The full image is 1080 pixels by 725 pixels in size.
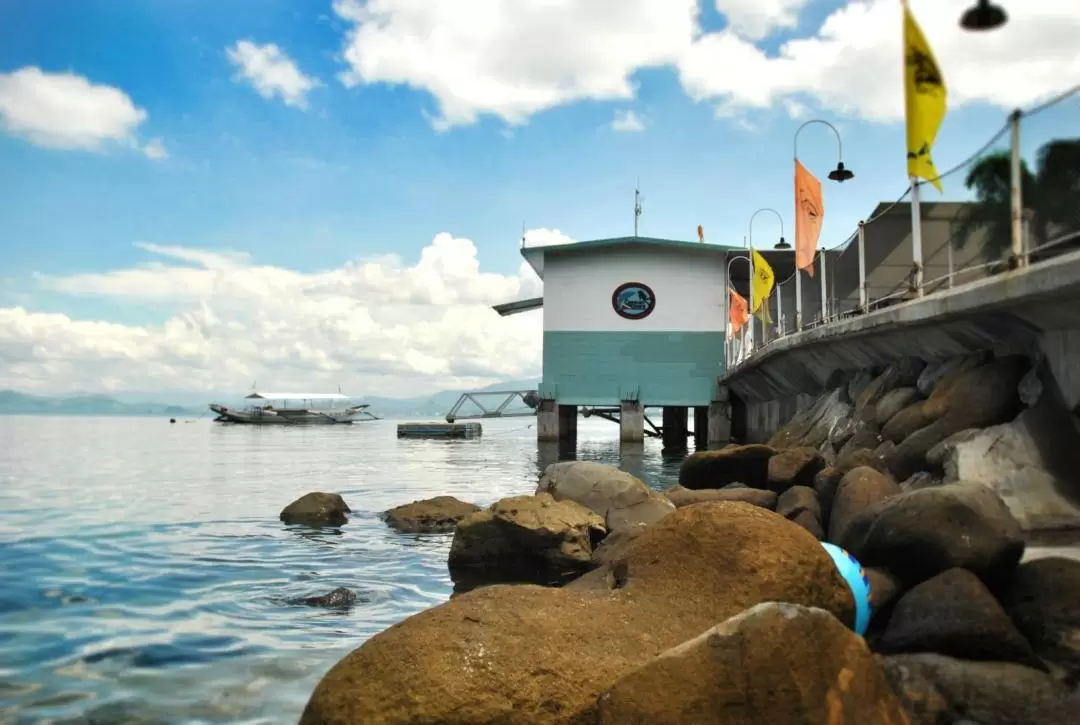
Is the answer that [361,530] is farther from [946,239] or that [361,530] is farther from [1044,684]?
[1044,684]

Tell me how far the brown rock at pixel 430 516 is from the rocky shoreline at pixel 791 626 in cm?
491

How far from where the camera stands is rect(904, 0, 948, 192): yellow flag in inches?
329

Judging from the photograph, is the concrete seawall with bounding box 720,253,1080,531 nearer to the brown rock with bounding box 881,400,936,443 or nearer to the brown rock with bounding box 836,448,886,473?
the brown rock with bounding box 881,400,936,443

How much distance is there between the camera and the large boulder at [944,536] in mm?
5828

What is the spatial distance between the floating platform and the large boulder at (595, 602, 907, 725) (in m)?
46.8

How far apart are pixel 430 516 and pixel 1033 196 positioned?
30.3 feet

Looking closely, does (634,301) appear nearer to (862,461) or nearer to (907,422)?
(907,422)

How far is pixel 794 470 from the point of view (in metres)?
10.5

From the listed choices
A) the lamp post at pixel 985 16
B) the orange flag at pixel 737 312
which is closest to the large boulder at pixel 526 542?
the lamp post at pixel 985 16

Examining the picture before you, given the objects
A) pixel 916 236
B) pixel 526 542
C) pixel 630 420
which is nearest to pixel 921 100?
pixel 916 236

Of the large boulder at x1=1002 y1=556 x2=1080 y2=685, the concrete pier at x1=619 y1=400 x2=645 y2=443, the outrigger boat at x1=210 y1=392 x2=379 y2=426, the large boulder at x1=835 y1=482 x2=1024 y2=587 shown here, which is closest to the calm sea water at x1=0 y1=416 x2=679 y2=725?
the large boulder at x1=835 y1=482 x2=1024 y2=587

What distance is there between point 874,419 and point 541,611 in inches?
315

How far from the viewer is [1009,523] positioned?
5.96 metres

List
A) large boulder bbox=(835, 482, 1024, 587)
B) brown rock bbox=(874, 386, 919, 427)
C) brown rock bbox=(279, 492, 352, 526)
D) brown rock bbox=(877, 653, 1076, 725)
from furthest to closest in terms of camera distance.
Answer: brown rock bbox=(279, 492, 352, 526) < brown rock bbox=(874, 386, 919, 427) < large boulder bbox=(835, 482, 1024, 587) < brown rock bbox=(877, 653, 1076, 725)
